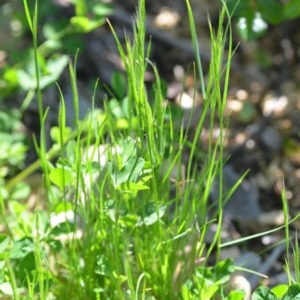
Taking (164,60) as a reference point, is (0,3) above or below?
above

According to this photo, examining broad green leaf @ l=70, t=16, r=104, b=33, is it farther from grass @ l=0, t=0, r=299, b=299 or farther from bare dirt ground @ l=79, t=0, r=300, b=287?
grass @ l=0, t=0, r=299, b=299

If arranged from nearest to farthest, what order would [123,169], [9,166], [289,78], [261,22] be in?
[123,169]
[261,22]
[9,166]
[289,78]

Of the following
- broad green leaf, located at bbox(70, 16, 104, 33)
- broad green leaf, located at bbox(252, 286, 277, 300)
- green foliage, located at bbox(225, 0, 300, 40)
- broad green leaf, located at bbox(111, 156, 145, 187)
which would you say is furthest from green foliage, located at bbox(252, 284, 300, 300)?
broad green leaf, located at bbox(70, 16, 104, 33)

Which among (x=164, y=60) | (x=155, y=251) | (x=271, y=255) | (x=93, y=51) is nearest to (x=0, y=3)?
(x=93, y=51)

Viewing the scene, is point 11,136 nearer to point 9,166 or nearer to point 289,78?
point 9,166

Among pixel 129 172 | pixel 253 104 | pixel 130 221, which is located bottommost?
pixel 253 104

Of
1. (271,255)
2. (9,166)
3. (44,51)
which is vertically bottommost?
(271,255)

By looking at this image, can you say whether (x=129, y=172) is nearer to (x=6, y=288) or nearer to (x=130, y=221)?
(x=130, y=221)

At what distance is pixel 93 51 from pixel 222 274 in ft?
3.92

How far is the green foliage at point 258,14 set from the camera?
1.77m

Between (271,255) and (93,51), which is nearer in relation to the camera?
(271,255)

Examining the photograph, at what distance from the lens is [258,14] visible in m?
1.79

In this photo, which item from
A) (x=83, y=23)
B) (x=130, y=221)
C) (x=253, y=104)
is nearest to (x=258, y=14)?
(x=83, y=23)

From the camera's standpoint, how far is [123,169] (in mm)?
1231
